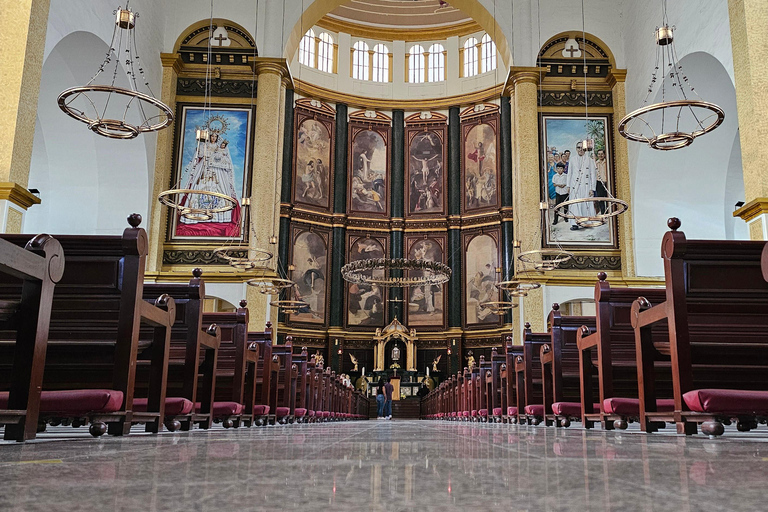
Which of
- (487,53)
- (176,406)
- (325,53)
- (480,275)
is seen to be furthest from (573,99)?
(176,406)

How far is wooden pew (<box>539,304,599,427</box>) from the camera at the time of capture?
5.66m

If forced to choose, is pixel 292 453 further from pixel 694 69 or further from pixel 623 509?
pixel 694 69

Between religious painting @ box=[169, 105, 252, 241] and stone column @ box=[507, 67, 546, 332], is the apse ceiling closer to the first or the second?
stone column @ box=[507, 67, 546, 332]

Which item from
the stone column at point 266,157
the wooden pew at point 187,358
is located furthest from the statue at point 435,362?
the wooden pew at point 187,358

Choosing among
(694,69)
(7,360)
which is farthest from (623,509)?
(694,69)

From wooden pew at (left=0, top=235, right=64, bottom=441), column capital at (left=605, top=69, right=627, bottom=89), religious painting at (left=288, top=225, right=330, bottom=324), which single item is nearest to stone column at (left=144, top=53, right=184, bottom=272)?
religious painting at (left=288, top=225, right=330, bottom=324)

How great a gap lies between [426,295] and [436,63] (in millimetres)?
7944

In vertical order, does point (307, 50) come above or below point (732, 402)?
above

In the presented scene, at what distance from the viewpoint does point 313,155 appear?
73.4ft

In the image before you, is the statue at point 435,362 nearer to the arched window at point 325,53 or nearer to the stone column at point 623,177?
the stone column at point 623,177

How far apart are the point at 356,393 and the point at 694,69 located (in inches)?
441

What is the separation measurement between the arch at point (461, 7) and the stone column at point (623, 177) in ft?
9.07

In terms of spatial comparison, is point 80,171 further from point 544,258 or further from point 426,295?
point 426,295

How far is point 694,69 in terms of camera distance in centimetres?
1434
